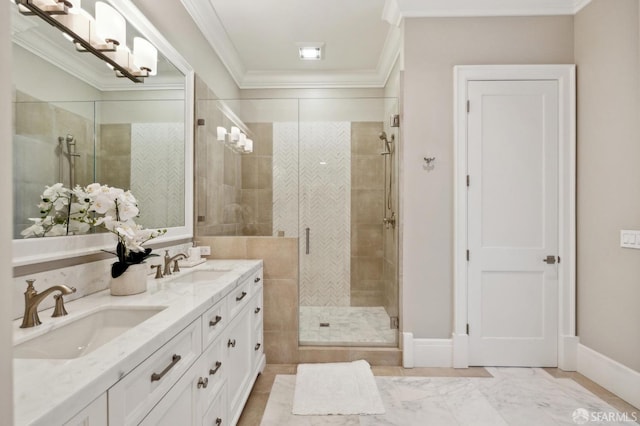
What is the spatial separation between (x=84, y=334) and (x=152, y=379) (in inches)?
17.3

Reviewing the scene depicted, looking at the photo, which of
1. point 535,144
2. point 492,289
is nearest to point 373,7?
point 535,144

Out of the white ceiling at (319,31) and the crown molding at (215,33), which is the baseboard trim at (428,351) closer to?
the white ceiling at (319,31)

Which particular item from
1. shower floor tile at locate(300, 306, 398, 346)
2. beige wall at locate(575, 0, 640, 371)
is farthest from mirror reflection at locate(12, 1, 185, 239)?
beige wall at locate(575, 0, 640, 371)

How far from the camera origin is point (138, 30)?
2000mm

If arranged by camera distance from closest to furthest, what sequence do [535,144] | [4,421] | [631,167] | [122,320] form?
[4,421] < [122,320] < [631,167] < [535,144]

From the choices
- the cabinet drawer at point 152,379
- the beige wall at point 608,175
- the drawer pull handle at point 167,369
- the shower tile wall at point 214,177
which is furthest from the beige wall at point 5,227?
the beige wall at point 608,175

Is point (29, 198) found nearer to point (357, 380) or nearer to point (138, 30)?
point (138, 30)

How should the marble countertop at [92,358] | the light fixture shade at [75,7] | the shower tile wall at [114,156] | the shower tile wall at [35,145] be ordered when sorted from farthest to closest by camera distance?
the shower tile wall at [114,156] < the light fixture shade at [75,7] < the shower tile wall at [35,145] < the marble countertop at [92,358]

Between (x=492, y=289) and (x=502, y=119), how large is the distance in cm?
135

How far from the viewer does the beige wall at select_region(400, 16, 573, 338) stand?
9.04ft

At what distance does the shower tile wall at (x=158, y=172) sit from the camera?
2.01 metres

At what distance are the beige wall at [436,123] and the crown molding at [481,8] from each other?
0.05m

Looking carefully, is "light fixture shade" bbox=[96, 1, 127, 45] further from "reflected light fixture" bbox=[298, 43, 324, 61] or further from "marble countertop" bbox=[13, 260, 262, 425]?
"reflected light fixture" bbox=[298, 43, 324, 61]

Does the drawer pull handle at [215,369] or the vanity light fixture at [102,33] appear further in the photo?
the drawer pull handle at [215,369]
